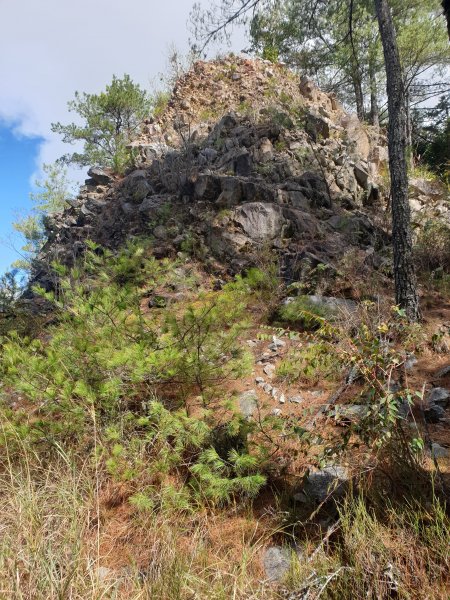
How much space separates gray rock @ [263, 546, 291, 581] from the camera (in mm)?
2129

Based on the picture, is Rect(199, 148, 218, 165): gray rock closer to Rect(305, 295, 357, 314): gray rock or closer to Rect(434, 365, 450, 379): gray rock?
Rect(305, 295, 357, 314): gray rock

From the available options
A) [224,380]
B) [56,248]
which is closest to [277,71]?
[56,248]

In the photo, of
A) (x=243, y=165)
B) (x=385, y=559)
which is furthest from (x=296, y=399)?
(x=243, y=165)

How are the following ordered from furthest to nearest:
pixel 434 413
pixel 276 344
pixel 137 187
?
1. pixel 137 187
2. pixel 276 344
3. pixel 434 413

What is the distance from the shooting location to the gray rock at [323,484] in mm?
Result: 2607

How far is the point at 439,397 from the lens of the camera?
3.44 m

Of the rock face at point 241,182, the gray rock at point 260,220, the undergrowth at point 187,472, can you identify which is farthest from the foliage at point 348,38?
the undergrowth at point 187,472

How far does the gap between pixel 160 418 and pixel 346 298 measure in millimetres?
4101

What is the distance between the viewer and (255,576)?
2.13 meters

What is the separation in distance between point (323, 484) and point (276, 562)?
66cm

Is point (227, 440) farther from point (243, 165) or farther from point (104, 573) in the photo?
point (243, 165)

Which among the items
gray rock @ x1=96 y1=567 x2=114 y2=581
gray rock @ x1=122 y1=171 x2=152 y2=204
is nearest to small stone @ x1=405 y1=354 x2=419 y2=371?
gray rock @ x1=96 y1=567 x2=114 y2=581

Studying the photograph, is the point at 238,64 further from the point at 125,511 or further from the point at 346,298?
the point at 125,511

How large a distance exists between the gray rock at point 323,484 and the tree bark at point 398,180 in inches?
117
